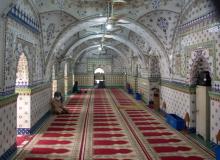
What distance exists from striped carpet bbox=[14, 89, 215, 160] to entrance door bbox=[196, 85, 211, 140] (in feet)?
1.57

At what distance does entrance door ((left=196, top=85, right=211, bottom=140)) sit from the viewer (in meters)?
7.07

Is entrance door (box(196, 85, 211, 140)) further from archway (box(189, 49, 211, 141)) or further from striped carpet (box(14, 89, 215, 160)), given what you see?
striped carpet (box(14, 89, 215, 160))

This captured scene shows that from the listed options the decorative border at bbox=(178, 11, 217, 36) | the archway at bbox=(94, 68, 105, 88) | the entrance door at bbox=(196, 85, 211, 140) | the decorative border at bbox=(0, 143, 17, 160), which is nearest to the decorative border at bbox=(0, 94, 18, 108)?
the decorative border at bbox=(0, 143, 17, 160)

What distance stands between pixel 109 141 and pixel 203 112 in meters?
2.51

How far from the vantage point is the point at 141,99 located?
16828 millimetres

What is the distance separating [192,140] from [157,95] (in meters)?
5.97

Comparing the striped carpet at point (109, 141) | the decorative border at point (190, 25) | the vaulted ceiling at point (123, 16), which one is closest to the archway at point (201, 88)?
the striped carpet at point (109, 141)

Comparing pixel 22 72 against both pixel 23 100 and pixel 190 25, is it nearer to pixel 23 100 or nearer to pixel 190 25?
pixel 23 100

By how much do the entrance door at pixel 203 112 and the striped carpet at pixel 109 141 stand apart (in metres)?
0.48

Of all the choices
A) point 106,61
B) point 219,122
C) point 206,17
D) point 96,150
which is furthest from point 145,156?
point 106,61

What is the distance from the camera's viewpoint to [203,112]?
7289mm

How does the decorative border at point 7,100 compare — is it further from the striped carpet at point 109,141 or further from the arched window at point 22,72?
the arched window at point 22,72

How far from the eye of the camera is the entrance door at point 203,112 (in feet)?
23.2

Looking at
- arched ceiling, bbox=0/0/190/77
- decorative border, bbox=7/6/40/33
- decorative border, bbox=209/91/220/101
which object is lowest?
decorative border, bbox=209/91/220/101
